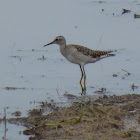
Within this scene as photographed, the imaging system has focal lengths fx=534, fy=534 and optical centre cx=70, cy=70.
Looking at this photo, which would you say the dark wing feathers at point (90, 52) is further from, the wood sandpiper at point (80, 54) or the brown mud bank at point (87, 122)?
the brown mud bank at point (87, 122)

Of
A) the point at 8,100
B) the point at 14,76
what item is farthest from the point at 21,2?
the point at 8,100

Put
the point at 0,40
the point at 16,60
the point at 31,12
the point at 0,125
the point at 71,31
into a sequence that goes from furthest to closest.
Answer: the point at 31,12 → the point at 71,31 → the point at 0,40 → the point at 16,60 → the point at 0,125

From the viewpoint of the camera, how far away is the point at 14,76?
10844mm

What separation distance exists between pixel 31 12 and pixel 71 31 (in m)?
2.17

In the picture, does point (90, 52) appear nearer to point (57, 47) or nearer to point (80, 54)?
point (80, 54)

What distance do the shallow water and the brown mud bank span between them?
0.60 meters

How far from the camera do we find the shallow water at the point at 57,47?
10023 mm

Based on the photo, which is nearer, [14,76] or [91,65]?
[14,76]

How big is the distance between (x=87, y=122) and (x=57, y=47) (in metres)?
5.66

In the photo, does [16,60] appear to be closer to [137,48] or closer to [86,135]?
[137,48]

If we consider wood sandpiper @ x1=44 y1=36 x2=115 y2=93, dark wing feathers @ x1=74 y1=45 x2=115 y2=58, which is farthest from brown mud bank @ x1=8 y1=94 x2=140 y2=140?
dark wing feathers @ x1=74 y1=45 x2=115 y2=58

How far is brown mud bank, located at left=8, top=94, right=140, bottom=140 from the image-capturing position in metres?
7.39

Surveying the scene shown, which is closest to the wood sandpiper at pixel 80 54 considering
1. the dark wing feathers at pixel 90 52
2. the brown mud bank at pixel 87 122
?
the dark wing feathers at pixel 90 52

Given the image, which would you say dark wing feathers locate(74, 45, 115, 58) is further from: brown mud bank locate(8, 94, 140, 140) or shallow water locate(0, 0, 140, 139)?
brown mud bank locate(8, 94, 140, 140)
